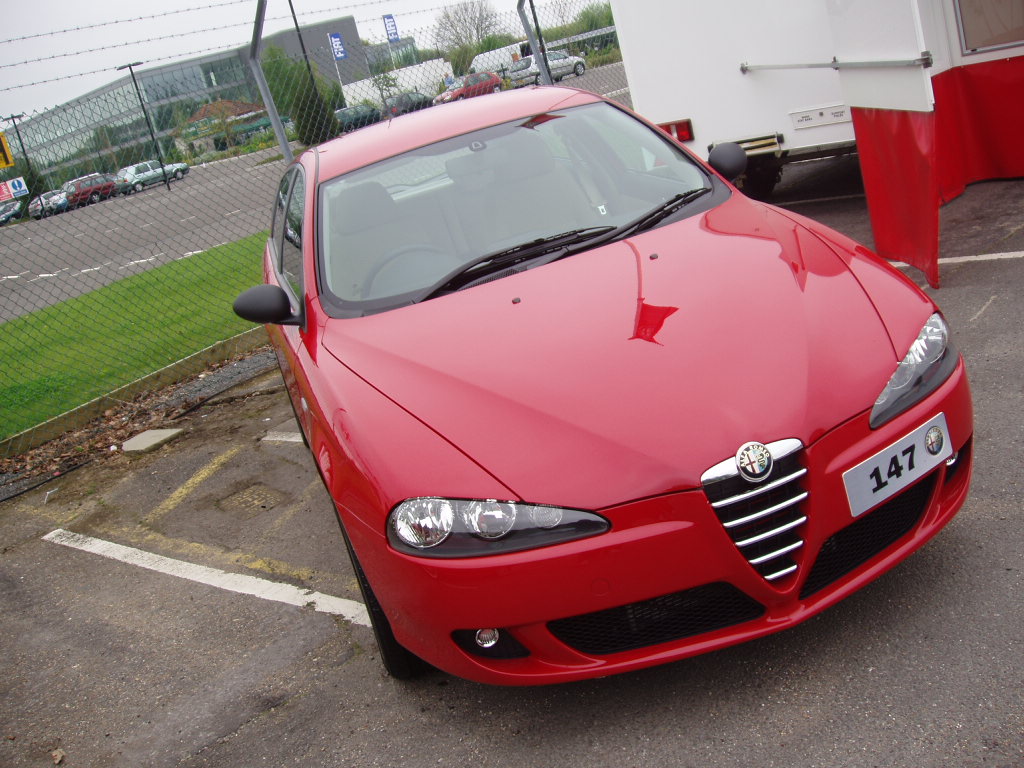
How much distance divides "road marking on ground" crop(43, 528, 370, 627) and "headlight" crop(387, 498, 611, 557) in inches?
46.0

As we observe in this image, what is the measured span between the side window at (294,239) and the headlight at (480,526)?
1567 millimetres

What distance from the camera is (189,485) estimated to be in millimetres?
5852

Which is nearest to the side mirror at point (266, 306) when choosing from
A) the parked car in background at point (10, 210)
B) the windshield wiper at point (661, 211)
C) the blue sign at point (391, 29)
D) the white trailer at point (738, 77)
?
the windshield wiper at point (661, 211)

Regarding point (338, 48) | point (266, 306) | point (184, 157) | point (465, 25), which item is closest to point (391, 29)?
point (338, 48)

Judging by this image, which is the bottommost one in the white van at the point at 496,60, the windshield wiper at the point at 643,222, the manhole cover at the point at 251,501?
the manhole cover at the point at 251,501

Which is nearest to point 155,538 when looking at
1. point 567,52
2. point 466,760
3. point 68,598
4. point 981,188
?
point 68,598

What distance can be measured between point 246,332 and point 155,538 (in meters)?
3.69

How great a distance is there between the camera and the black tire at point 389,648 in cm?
313

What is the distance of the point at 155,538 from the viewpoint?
5.20m

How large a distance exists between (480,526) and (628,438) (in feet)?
1.44

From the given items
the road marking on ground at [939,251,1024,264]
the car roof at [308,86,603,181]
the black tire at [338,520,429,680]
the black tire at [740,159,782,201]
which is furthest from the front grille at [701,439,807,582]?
the black tire at [740,159,782,201]

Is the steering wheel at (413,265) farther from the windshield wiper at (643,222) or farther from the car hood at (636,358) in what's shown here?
the windshield wiper at (643,222)

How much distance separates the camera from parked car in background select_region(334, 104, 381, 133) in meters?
11.4

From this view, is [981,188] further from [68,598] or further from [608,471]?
[68,598]
